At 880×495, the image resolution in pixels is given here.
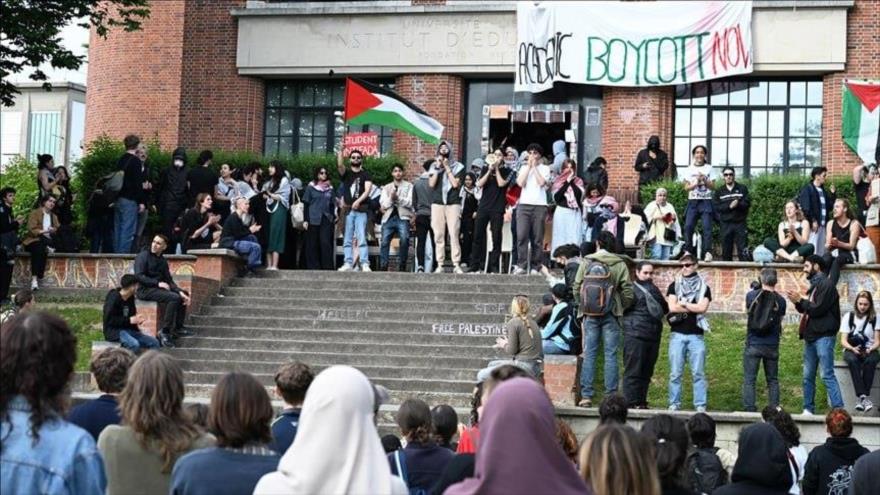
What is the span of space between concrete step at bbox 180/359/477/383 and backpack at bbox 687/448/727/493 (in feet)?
28.7

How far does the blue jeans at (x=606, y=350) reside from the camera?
17391 mm

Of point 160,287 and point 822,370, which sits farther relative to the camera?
point 160,287

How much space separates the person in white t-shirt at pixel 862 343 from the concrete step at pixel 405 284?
5396 millimetres

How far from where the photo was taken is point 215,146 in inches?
1204

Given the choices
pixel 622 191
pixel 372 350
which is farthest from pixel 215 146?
pixel 372 350

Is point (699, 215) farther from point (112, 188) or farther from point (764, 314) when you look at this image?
point (112, 188)

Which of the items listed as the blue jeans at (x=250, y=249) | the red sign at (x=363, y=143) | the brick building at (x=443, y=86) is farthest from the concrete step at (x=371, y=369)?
the brick building at (x=443, y=86)

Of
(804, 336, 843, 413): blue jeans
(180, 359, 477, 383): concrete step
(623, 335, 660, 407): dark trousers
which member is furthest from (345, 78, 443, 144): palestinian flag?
(804, 336, 843, 413): blue jeans

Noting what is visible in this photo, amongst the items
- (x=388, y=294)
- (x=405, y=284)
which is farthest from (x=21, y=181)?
(x=388, y=294)

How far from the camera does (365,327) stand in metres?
20.8

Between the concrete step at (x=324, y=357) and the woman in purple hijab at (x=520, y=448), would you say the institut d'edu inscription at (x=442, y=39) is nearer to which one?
the concrete step at (x=324, y=357)

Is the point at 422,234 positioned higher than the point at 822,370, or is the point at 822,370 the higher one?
the point at 422,234

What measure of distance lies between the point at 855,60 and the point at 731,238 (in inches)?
282

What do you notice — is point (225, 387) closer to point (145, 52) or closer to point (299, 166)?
point (299, 166)
